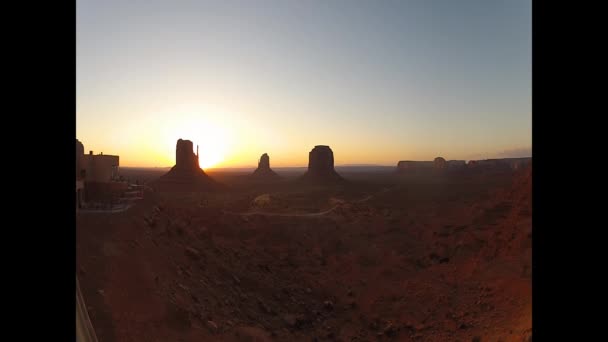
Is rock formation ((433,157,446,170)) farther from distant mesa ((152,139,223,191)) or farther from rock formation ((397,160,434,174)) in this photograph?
distant mesa ((152,139,223,191))

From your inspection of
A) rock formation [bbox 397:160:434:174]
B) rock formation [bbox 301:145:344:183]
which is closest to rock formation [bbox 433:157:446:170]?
rock formation [bbox 397:160:434:174]

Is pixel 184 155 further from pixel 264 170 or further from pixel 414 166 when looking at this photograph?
pixel 414 166

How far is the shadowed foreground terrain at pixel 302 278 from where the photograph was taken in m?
8.04

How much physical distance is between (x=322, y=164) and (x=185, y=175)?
22.1 m

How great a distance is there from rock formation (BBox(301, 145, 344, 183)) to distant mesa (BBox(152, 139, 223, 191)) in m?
17.5

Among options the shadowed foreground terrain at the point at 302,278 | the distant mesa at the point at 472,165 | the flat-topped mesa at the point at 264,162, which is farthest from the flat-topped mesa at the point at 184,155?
the distant mesa at the point at 472,165

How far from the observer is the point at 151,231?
1136 centimetres

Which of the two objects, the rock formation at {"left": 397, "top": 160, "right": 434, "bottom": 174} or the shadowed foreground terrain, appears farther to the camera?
the rock formation at {"left": 397, "top": 160, "right": 434, "bottom": 174}

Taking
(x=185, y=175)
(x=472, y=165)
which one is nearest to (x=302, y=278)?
(x=185, y=175)

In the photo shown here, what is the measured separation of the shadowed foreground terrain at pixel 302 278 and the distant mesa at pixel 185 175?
67.9ft

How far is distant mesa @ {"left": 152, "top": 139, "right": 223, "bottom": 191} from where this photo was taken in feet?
129
